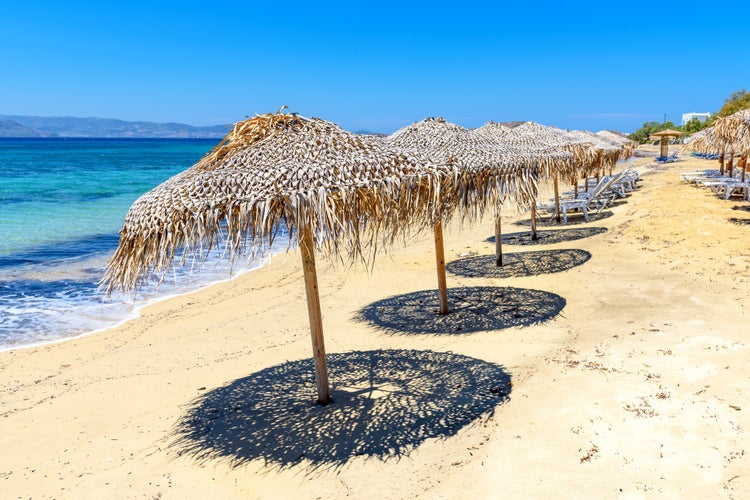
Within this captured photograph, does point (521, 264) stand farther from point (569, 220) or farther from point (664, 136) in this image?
point (664, 136)

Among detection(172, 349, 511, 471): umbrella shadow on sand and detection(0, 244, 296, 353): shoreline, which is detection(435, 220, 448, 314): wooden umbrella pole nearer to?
detection(172, 349, 511, 471): umbrella shadow on sand

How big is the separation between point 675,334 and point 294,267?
274 inches

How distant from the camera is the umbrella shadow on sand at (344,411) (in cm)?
381

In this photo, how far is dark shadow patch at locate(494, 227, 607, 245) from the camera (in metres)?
10.5

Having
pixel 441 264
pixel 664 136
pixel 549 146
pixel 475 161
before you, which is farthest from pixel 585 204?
pixel 664 136

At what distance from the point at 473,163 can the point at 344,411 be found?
2.49 meters

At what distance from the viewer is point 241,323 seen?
7.36 metres

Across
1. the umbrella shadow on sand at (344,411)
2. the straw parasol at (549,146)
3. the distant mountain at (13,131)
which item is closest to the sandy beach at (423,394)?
the umbrella shadow on sand at (344,411)

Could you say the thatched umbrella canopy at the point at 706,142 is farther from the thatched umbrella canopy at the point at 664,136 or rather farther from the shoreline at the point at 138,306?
the thatched umbrella canopy at the point at 664,136

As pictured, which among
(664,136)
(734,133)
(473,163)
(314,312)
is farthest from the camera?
(664,136)

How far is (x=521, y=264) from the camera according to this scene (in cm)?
874

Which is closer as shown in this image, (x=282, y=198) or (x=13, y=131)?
(x=282, y=198)

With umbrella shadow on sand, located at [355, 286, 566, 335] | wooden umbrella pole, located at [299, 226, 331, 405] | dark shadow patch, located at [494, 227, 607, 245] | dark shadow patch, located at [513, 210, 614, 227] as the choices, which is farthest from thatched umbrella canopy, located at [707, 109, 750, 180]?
wooden umbrella pole, located at [299, 226, 331, 405]

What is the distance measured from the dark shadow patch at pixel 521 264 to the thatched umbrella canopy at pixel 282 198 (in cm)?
429
